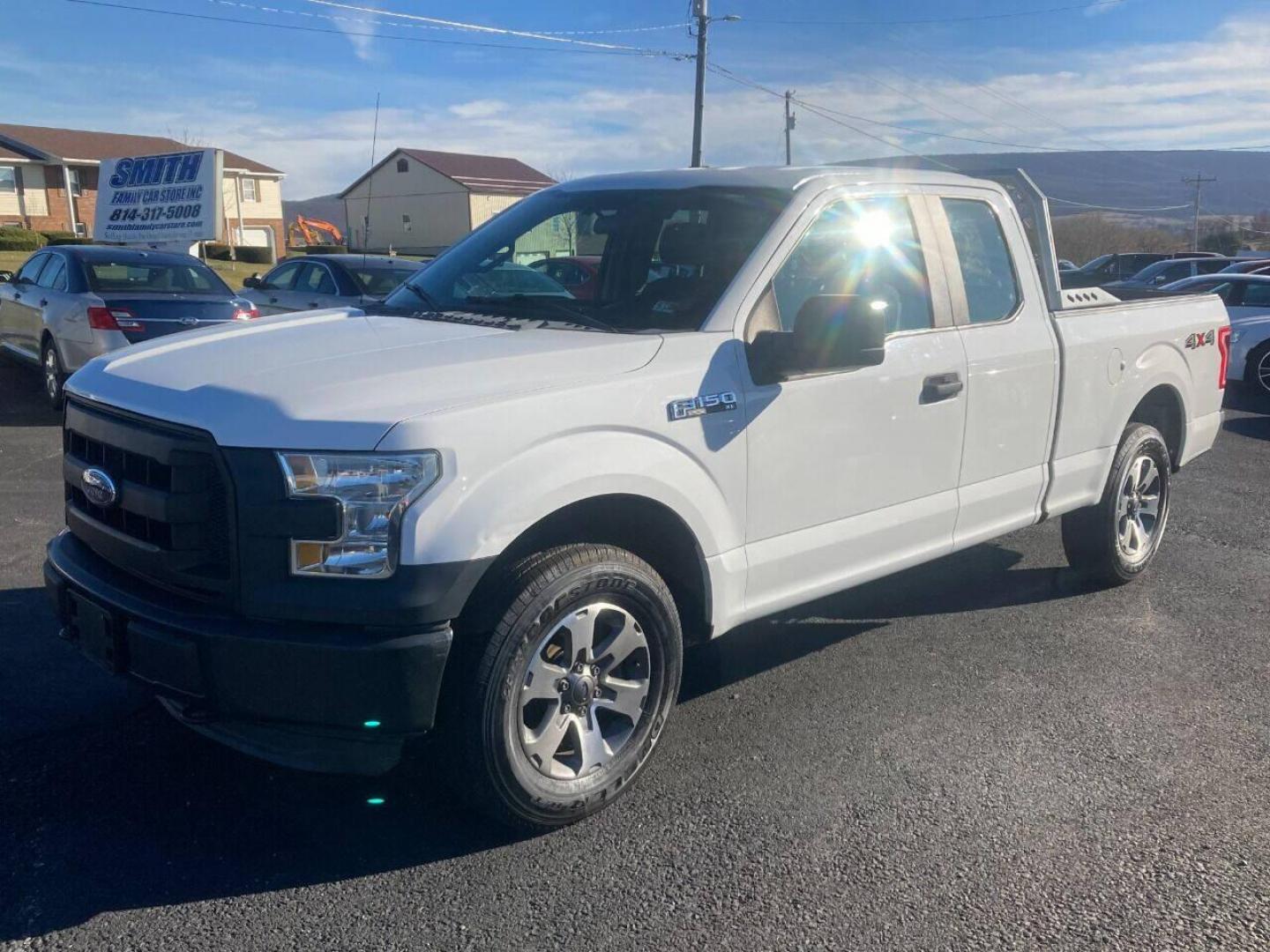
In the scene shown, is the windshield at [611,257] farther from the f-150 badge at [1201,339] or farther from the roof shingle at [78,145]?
the roof shingle at [78,145]

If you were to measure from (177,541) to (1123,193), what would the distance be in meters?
157

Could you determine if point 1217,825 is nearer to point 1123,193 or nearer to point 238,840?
point 238,840

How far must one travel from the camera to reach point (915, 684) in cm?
470

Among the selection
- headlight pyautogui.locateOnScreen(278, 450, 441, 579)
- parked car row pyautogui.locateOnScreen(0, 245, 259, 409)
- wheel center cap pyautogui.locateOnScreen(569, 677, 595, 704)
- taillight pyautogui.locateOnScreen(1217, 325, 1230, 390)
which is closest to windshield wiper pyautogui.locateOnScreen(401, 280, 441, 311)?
headlight pyautogui.locateOnScreen(278, 450, 441, 579)

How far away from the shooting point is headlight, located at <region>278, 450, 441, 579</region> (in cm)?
298

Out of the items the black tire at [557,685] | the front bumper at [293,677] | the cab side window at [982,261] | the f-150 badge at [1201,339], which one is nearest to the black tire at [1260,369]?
the f-150 badge at [1201,339]

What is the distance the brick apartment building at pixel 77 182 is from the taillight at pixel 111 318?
40338 mm

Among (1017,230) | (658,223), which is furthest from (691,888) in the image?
(1017,230)

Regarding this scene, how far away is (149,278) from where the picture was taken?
1107 centimetres

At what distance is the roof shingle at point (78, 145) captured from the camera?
167 ft

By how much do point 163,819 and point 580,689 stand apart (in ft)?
4.39

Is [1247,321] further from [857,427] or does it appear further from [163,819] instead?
[163,819]

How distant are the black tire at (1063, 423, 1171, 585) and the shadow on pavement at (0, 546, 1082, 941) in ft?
7.86

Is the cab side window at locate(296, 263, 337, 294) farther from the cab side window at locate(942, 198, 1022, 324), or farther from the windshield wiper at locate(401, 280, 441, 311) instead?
the cab side window at locate(942, 198, 1022, 324)
